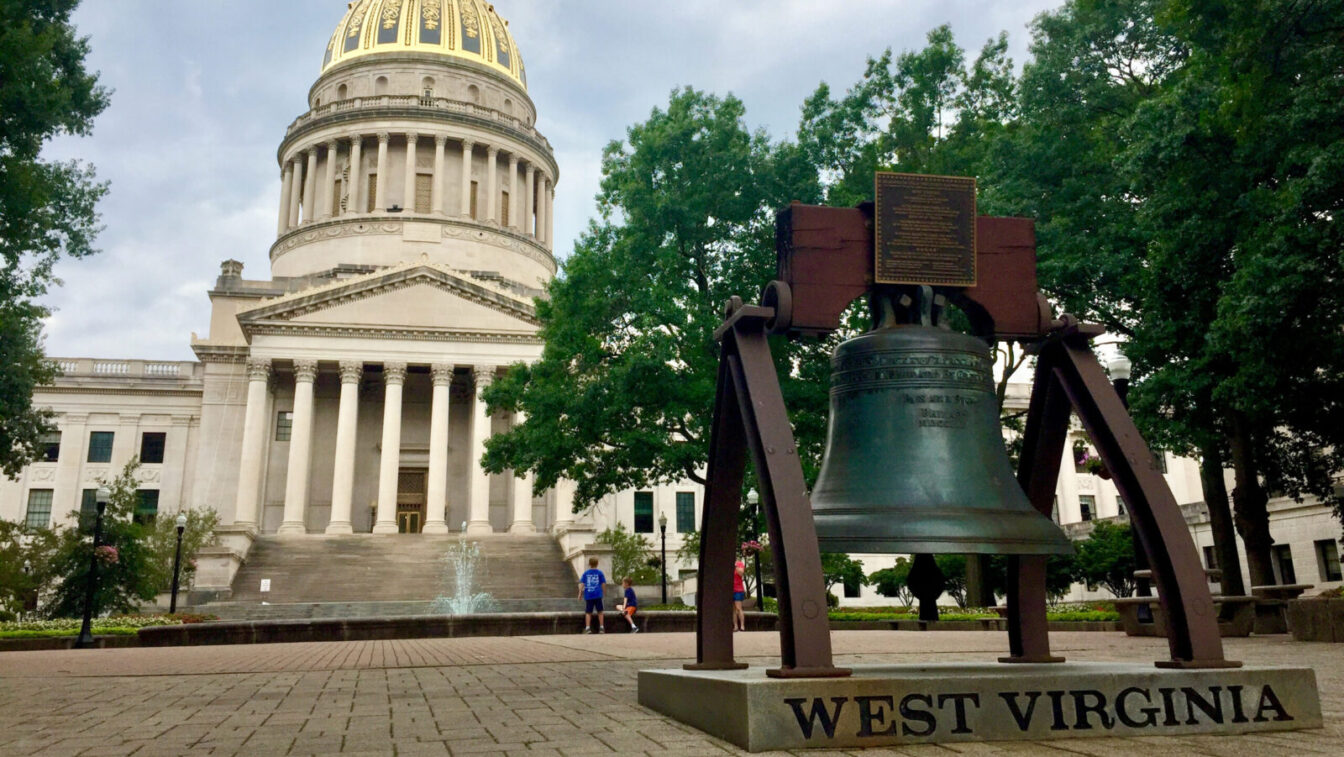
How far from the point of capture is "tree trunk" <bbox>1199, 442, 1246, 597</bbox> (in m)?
22.2

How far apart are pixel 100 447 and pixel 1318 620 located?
207ft

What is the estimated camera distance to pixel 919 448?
600 cm

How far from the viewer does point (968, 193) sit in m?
6.32

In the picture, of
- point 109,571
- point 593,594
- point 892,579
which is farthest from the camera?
point 892,579

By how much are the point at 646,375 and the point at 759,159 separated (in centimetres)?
620

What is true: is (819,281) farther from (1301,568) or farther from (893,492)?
(1301,568)

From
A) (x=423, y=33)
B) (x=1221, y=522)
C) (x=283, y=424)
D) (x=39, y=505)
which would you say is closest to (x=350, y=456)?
(x=283, y=424)

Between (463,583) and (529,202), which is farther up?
(529,202)

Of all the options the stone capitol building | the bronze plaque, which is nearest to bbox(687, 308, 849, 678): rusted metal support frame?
the bronze plaque

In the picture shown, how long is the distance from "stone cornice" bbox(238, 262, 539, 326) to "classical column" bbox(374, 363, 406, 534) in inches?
165

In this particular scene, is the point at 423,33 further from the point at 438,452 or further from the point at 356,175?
the point at 438,452

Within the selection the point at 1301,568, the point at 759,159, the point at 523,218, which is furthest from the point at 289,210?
the point at 1301,568

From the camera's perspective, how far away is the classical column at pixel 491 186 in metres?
68.6

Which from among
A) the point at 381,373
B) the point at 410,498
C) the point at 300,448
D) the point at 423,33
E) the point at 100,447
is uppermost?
the point at 423,33
